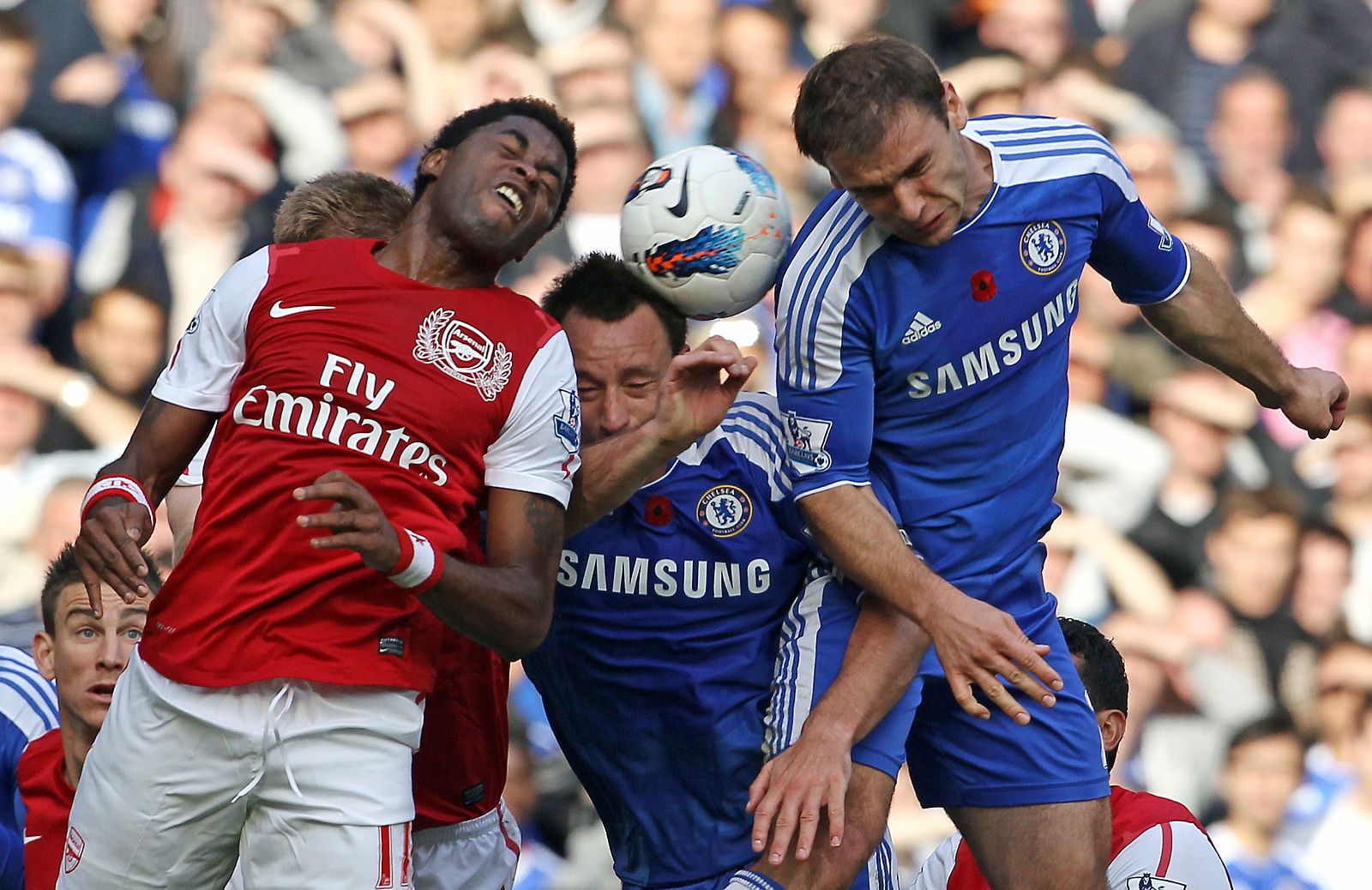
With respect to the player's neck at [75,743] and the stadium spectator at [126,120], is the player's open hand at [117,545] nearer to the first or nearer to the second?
the player's neck at [75,743]

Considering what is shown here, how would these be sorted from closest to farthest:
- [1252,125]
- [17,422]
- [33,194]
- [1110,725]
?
[1110,725] < [17,422] < [33,194] < [1252,125]

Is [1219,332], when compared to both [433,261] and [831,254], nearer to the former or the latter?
[831,254]

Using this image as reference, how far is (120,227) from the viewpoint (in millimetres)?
6719

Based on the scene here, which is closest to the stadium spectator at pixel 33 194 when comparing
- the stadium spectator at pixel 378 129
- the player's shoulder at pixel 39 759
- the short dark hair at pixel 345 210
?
the stadium spectator at pixel 378 129

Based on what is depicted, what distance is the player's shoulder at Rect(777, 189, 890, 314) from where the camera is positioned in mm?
3539

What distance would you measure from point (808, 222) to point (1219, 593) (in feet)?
13.1

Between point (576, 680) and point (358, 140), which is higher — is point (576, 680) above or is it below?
below

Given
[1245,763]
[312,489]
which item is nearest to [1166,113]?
[1245,763]

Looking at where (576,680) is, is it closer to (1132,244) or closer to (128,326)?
(1132,244)

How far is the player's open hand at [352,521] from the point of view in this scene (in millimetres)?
2830

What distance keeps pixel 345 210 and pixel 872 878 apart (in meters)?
2.15

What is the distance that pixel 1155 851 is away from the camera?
4109 millimetres

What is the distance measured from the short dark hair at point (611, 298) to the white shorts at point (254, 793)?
1154 mm

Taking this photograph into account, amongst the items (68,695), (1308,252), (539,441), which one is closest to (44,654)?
(68,695)
